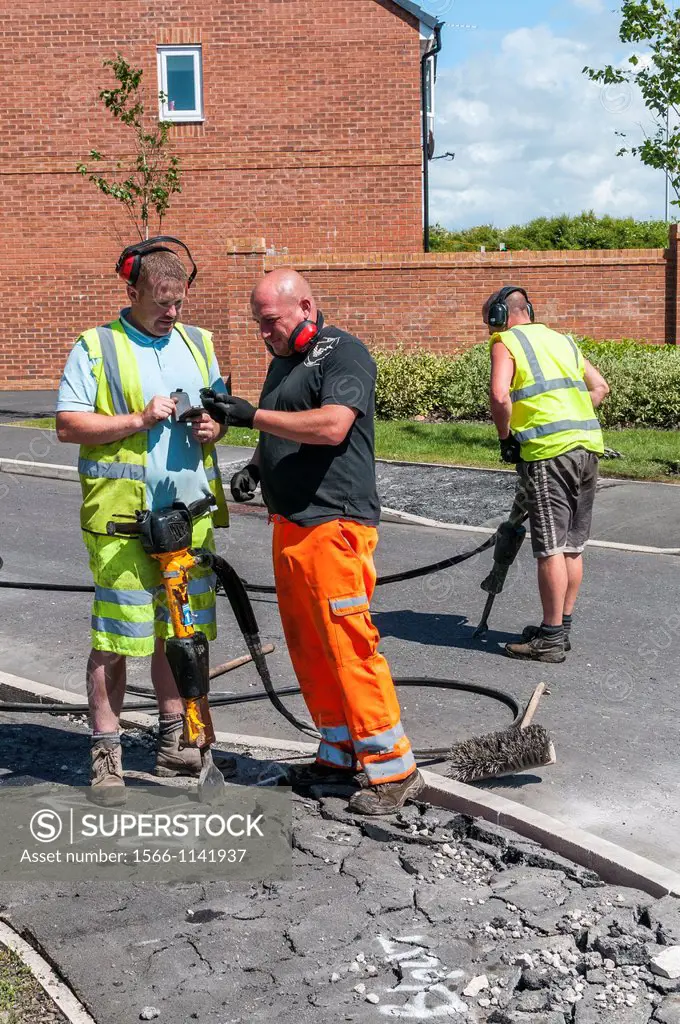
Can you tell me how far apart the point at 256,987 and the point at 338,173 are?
20803 mm

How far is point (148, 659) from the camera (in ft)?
23.4

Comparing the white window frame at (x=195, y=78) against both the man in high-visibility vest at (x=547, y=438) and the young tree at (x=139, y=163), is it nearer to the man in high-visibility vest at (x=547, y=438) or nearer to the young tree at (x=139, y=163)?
the young tree at (x=139, y=163)

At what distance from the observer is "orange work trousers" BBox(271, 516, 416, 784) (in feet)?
15.0

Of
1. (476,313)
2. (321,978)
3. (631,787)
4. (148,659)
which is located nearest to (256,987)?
(321,978)

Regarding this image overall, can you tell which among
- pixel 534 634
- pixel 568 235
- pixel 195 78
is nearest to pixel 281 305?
pixel 534 634

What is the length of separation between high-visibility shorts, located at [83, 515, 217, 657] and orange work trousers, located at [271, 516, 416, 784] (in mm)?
456

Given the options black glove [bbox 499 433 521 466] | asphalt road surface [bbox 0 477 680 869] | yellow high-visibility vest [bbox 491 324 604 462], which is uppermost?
yellow high-visibility vest [bbox 491 324 604 462]

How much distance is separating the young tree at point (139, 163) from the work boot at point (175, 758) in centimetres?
1470

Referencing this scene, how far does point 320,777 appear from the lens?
4.91 m

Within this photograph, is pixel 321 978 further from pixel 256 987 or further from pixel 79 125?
pixel 79 125

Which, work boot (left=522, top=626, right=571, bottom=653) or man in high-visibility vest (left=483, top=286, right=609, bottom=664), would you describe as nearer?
man in high-visibility vest (left=483, top=286, right=609, bottom=664)

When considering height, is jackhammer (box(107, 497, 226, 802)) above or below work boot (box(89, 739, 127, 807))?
above

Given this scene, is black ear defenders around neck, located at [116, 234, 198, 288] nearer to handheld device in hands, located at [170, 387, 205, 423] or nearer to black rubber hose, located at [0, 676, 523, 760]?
handheld device in hands, located at [170, 387, 205, 423]

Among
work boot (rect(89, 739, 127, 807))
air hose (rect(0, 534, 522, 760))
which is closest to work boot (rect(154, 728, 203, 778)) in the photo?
work boot (rect(89, 739, 127, 807))
